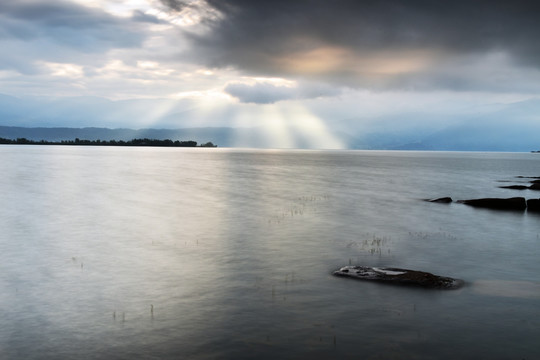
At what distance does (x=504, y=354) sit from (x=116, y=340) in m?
12.1

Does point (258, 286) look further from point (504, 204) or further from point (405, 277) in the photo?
point (504, 204)

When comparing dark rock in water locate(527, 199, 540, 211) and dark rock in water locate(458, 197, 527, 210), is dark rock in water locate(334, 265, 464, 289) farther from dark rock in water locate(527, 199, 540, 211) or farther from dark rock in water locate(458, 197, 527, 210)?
dark rock in water locate(527, 199, 540, 211)

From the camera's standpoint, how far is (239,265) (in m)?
24.0

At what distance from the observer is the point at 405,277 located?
2006cm

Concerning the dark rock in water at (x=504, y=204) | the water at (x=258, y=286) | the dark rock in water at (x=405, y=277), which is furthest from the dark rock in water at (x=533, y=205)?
the dark rock in water at (x=405, y=277)

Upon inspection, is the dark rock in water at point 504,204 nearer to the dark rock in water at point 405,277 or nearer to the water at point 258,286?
the water at point 258,286

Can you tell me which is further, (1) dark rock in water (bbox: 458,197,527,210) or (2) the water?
(1) dark rock in water (bbox: 458,197,527,210)

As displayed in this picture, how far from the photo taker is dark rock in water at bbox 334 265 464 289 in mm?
19672

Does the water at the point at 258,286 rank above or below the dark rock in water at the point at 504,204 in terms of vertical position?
below

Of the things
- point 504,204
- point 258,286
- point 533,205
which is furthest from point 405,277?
point 533,205

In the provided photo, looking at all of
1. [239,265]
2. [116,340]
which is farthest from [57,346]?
[239,265]

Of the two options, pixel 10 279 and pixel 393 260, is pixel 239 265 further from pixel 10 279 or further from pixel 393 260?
pixel 10 279

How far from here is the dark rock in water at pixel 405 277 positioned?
1967cm

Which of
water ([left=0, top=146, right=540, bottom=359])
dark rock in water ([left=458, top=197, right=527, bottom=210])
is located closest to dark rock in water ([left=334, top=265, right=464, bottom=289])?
water ([left=0, top=146, right=540, bottom=359])
